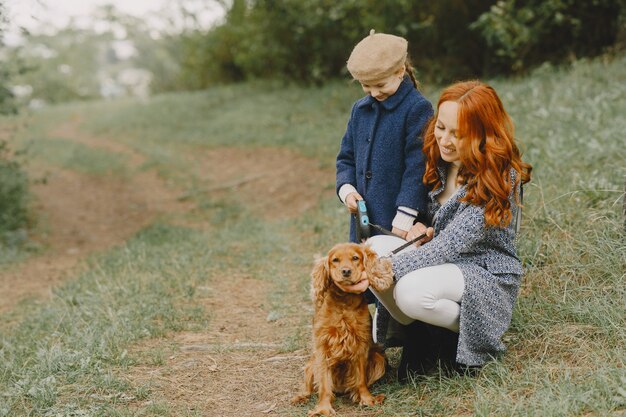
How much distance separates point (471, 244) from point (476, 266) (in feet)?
0.42

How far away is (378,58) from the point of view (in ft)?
11.2

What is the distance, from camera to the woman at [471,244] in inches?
123

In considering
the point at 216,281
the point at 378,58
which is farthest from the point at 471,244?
the point at 216,281

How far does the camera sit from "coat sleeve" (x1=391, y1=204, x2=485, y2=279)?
10.4ft

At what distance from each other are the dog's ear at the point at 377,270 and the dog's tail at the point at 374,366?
512mm

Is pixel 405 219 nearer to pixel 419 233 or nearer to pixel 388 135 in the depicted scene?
pixel 419 233

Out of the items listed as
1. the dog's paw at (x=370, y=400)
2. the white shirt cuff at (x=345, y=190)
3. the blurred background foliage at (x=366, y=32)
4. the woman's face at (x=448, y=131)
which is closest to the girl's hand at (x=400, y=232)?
the white shirt cuff at (x=345, y=190)

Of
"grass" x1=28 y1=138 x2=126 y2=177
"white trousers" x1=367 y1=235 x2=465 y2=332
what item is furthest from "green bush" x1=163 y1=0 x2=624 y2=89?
"white trousers" x1=367 y1=235 x2=465 y2=332

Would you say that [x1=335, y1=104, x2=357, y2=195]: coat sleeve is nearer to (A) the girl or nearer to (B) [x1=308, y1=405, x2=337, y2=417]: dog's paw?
(A) the girl

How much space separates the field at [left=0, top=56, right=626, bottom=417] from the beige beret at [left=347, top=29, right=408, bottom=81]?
106 centimetres

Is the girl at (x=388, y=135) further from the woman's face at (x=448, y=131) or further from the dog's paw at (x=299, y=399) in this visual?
the dog's paw at (x=299, y=399)

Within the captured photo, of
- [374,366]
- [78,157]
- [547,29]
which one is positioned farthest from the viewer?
[78,157]

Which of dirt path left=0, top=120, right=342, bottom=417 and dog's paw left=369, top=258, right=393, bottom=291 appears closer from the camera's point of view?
dog's paw left=369, top=258, right=393, bottom=291

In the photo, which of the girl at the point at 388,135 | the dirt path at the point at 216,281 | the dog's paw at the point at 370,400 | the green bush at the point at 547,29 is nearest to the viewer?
Result: the dog's paw at the point at 370,400
